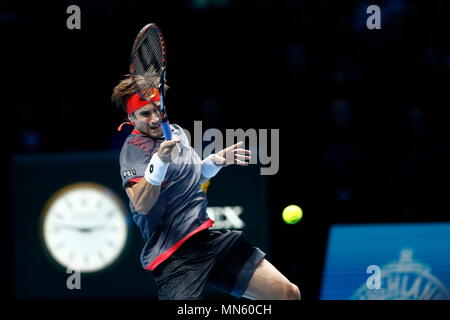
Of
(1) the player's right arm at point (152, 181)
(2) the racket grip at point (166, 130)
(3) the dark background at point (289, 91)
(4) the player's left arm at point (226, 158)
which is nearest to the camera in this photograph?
(1) the player's right arm at point (152, 181)

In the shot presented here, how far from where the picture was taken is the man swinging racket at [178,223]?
16.2 feet

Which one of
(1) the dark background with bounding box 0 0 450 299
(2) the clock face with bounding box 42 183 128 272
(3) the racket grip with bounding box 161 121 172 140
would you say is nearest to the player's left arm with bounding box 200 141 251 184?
(3) the racket grip with bounding box 161 121 172 140

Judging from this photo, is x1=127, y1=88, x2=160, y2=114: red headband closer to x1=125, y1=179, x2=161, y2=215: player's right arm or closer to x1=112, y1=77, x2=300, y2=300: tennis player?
x1=112, y1=77, x2=300, y2=300: tennis player

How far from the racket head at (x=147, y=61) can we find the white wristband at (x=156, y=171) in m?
0.46

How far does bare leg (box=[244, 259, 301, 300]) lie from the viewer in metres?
5.12

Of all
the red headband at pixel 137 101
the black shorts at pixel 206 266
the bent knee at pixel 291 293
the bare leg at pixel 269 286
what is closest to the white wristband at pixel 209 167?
the black shorts at pixel 206 266

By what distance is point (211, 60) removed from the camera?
895 centimetres

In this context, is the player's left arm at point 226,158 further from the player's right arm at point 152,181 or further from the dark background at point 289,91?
the dark background at point 289,91

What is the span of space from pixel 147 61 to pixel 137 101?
23cm

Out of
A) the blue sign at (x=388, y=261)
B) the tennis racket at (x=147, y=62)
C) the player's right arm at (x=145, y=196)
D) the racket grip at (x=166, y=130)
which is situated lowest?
the blue sign at (x=388, y=261)

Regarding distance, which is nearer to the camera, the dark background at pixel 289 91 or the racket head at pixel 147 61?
the racket head at pixel 147 61
